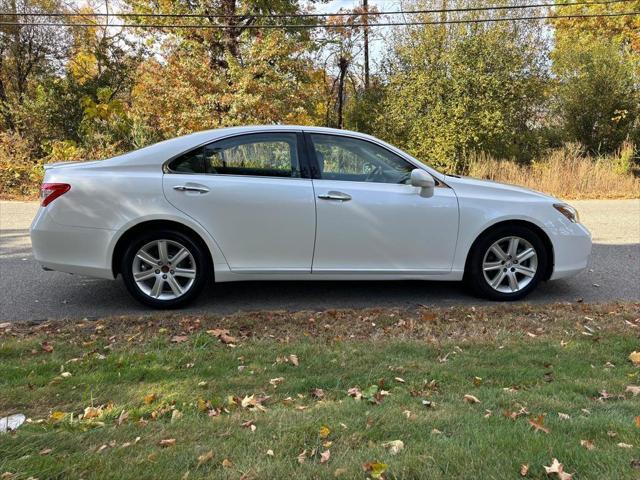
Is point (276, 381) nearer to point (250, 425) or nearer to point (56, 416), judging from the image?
point (250, 425)

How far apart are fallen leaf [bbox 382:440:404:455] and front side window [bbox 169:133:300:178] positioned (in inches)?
116

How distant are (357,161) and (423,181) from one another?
65cm

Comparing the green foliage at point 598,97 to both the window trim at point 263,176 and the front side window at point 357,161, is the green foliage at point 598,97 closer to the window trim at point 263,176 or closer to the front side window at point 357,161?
the front side window at point 357,161

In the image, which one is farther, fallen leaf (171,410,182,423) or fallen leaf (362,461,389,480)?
fallen leaf (171,410,182,423)

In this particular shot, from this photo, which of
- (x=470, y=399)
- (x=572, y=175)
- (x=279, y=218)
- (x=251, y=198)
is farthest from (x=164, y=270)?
(x=572, y=175)

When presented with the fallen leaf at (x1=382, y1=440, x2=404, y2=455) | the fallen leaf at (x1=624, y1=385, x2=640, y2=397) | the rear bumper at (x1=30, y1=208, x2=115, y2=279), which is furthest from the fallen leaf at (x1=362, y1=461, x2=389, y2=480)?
the rear bumper at (x1=30, y1=208, x2=115, y2=279)

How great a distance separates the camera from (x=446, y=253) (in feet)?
16.6

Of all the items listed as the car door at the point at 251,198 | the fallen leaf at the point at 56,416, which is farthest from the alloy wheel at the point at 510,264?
the fallen leaf at the point at 56,416

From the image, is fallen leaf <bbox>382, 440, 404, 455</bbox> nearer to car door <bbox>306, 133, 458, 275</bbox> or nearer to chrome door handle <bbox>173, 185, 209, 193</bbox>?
car door <bbox>306, 133, 458, 275</bbox>

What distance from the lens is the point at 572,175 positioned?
14289mm

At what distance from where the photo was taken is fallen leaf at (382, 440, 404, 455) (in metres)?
2.37

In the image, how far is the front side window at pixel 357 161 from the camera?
5.03 m

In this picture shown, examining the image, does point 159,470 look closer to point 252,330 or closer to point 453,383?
point 453,383

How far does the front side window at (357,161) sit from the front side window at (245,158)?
0.27 m
